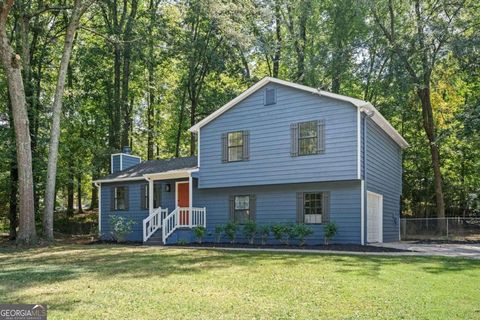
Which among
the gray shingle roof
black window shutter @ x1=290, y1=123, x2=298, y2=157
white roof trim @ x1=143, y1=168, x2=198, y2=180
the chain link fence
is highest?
black window shutter @ x1=290, y1=123, x2=298, y2=157

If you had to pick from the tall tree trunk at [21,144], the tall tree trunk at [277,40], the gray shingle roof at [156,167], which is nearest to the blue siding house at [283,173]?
the gray shingle roof at [156,167]

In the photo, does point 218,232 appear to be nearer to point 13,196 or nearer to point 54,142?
point 54,142

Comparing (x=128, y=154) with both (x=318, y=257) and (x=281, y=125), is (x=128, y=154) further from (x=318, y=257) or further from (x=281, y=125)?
(x=318, y=257)

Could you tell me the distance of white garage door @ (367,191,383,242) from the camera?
52.4ft

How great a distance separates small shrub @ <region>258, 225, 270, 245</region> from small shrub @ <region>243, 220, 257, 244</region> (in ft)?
0.59

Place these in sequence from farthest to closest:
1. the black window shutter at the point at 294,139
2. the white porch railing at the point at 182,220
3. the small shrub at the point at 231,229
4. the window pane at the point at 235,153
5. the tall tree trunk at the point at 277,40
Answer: the tall tree trunk at the point at 277,40 < the window pane at the point at 235,153 < the white porch railing at the point at 182,220 < the small shrub at the point at 231,229 < the black window shutter at the point at 294,139

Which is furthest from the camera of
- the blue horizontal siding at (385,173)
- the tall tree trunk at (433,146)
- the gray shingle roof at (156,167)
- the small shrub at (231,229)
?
the tall tree trunk at (433,146)

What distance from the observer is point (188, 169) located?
17594mm

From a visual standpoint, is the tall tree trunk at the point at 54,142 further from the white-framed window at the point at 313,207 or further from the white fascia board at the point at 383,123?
the white fascia board at the point at 383,123

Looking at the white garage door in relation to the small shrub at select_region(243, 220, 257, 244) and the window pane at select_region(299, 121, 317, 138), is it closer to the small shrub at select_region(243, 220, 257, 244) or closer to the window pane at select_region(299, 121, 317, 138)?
the window pane at select_region(299, 121, 317, 138)

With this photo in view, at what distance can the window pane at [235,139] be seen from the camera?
54.9ft

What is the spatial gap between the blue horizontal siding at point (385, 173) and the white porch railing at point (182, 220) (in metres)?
6.31

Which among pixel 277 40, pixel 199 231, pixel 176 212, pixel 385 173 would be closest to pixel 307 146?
pixel 385 173

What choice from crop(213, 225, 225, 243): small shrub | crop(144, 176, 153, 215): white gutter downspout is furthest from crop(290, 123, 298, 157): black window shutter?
crop(144, 176, 153, 215): white gutter downspout
